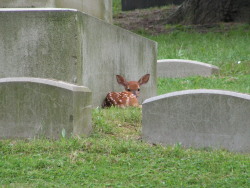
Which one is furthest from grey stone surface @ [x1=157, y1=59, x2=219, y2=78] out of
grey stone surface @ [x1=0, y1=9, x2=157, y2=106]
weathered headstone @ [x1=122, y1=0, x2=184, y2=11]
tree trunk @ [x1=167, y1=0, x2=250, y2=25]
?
weathered headstone @ [x1=122, y1=0, x2=184, y2=11]

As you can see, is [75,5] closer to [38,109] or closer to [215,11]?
[38,109]

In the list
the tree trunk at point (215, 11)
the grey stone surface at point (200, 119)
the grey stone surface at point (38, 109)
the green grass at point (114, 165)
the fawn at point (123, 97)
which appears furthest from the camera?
the tree trunk at point (215, 11)

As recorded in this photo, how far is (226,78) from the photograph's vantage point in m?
13.4

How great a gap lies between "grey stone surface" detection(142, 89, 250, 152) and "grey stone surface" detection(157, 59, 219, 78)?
8161 mm

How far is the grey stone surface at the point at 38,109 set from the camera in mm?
6336

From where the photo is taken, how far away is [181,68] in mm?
14742

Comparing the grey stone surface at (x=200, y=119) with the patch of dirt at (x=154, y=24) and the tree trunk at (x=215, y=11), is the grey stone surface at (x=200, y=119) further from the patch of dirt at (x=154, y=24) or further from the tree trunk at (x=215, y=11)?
the tree trunk at (x=215, y=11)

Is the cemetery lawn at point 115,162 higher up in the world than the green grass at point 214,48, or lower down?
lower down

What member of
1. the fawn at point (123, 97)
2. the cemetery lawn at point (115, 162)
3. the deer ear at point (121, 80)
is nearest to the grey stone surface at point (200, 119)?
the cemetery lawn at point (115, 162)

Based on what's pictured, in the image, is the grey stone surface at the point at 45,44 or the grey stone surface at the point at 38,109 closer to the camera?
the grey stone surface at the point at 38,109

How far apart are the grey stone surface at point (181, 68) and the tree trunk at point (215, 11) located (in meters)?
7.45

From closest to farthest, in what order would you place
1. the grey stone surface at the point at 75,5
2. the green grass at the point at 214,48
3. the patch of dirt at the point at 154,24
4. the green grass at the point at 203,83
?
the grey stone surface at the point at 75,5, the green grass at the point at 203,83, the green grass at the point at 214,48, the patch of dirt at the point at 154,24

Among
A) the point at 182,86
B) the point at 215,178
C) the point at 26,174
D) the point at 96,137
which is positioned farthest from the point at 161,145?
the point at 182,86

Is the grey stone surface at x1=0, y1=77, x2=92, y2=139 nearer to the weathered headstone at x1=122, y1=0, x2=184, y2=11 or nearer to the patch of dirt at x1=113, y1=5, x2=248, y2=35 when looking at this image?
the patch of dirt at x1=113, y1=5, x2=248, y2=35
